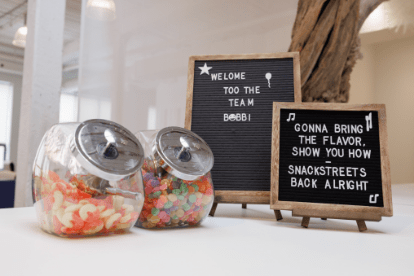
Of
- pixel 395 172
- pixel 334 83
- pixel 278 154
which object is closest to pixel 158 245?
pixel 278 154

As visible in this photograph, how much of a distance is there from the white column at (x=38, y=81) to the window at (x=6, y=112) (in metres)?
8.34

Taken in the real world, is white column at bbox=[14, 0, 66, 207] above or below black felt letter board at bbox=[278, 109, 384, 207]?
above

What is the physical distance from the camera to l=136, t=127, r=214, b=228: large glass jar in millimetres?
699

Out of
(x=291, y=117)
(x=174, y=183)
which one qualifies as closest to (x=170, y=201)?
(x=174, y=183)

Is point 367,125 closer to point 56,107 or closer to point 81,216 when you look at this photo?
point 81,216

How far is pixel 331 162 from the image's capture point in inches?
32.2

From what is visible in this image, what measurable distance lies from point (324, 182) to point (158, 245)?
0.43 m

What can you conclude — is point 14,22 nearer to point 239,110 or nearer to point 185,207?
point 239,110

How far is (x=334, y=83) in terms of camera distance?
1605 millimetres

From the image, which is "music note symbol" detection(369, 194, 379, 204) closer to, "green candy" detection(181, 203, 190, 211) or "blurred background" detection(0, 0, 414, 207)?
"green candy" detection(181, 203, 190, 211)

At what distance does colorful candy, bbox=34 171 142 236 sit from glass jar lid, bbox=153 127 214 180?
0.12 meters

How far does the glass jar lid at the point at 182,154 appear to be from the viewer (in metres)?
0.69

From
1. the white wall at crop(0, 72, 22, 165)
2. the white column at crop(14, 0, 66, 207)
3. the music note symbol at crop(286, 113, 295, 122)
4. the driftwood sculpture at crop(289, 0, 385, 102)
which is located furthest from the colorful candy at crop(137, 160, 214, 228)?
the white wall at crop(0, 72, 22, 165)

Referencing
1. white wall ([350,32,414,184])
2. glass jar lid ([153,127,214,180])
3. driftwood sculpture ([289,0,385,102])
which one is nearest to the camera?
glass jar lid ([153,127,214,180])
